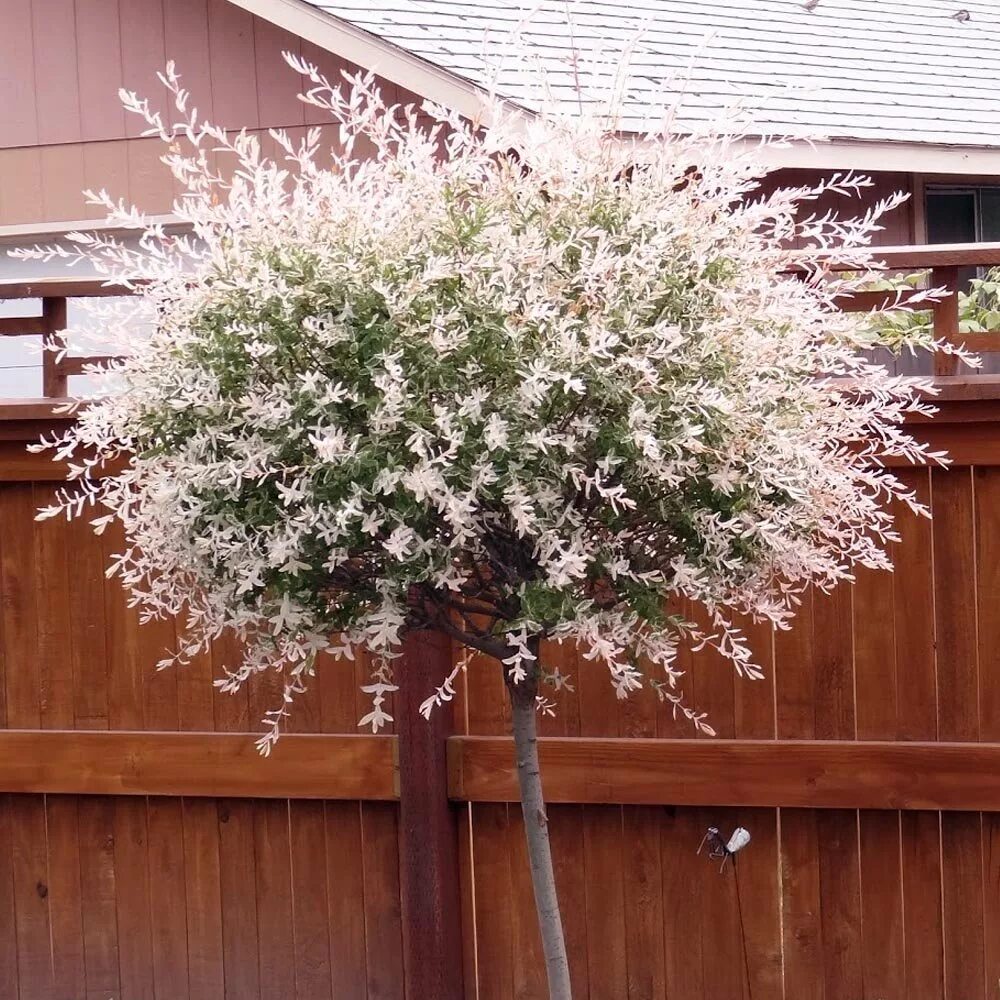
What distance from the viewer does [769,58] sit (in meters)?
8.48

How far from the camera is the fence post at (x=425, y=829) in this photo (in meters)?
4.93

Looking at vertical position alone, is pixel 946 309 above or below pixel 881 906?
above

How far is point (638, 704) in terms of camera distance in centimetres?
486

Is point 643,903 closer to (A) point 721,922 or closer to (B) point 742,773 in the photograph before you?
(A) point 721,922

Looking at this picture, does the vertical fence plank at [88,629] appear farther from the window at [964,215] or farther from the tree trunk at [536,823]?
the window at [964,215]

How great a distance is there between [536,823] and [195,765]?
180 centimetres

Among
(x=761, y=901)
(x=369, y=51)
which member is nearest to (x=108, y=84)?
(x=369, y=51)

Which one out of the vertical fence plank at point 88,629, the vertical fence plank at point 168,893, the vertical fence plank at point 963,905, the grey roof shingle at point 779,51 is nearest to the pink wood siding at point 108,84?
the grey roof shingle at point 779,51

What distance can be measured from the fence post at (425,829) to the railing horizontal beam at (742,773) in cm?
9

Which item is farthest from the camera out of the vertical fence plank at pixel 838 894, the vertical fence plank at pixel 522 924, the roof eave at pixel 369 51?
the roof eave at pixel 369 51

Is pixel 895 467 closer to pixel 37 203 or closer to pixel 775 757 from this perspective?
pixel 775 757

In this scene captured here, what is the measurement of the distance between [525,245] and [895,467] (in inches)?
77.6

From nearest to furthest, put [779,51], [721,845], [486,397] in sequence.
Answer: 1. [486,397]
2. [721,845]
3. [779,51]

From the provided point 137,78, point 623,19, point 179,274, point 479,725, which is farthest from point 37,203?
point 179,274
